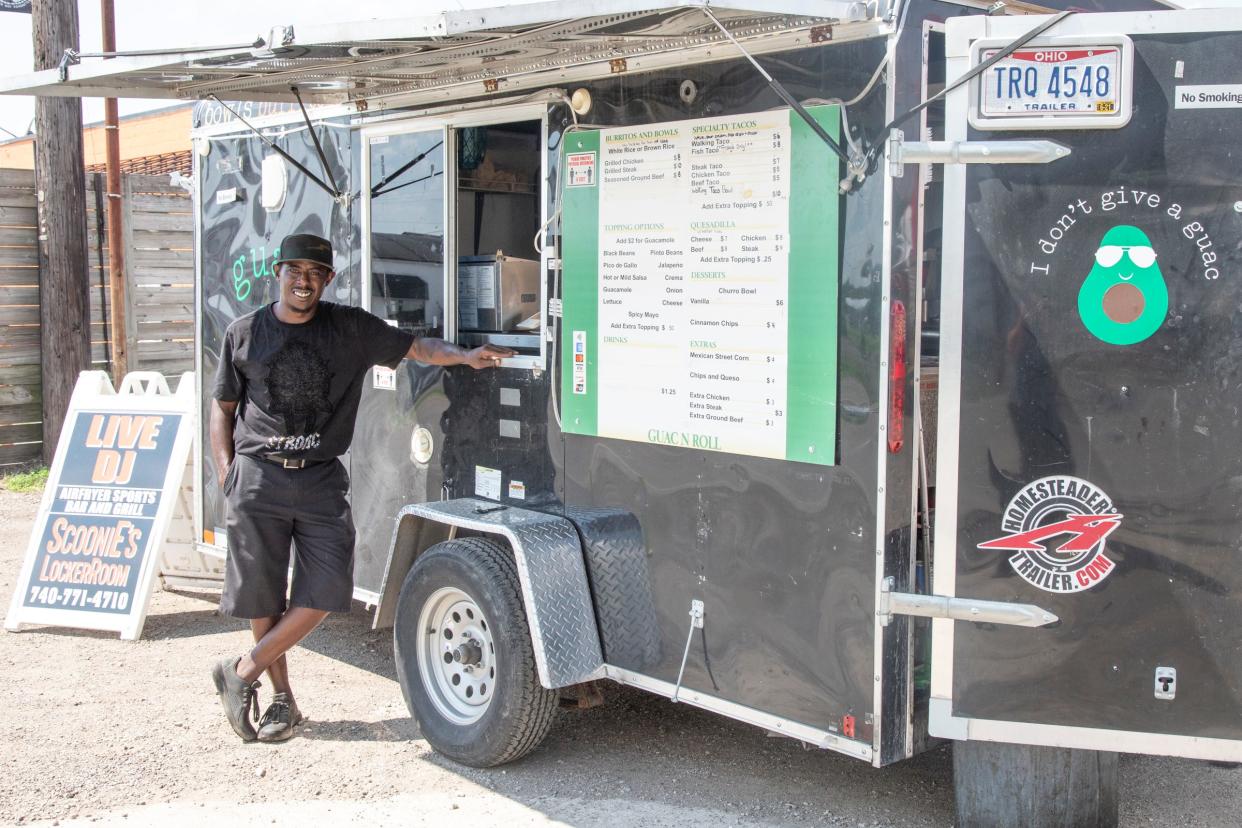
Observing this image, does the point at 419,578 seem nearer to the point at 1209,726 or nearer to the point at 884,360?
the point at 884,360

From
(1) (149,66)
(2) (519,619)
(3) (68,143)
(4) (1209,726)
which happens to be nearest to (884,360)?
(4) (1209,726)

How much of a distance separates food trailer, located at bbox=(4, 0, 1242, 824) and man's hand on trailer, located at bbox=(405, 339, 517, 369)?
0.08m

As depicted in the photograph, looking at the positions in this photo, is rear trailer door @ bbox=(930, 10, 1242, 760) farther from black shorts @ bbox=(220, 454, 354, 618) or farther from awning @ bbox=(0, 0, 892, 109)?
black shorts @ bbox=(220, 454, 354, 618)

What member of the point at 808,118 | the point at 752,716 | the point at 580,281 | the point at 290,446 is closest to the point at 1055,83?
the point at 808,118

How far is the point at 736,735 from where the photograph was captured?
491 centimetres

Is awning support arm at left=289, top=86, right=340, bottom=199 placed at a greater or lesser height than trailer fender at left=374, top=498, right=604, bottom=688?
greater

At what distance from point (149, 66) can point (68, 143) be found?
20.4 feet

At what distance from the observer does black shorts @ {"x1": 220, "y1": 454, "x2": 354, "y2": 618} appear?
477 centimetres

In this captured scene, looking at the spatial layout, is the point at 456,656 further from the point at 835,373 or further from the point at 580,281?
the point at 835,373

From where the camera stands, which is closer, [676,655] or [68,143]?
[676,655]

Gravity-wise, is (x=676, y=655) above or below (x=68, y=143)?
below

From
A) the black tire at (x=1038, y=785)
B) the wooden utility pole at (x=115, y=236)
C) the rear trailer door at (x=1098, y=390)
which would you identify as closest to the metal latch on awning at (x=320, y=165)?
the rear trailer door at (x=1098, y=390)

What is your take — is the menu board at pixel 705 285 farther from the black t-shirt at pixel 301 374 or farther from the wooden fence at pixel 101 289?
the wooden fence at pixel 101 289

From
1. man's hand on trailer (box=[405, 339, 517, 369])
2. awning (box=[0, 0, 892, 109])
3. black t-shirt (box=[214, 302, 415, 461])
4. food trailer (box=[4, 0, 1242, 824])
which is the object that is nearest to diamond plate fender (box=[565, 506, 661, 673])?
food trailer (box=[4, 0, 1242, 824])
